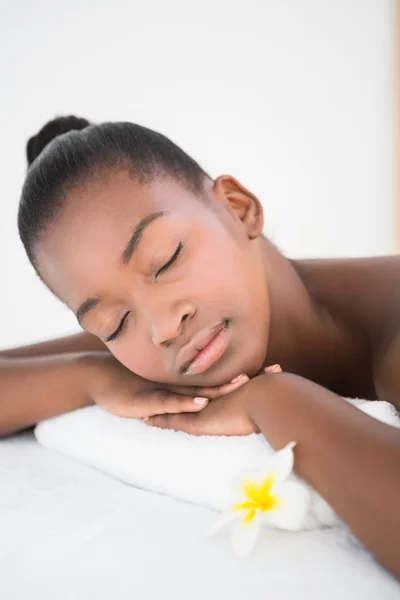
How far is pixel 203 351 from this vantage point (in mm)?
868

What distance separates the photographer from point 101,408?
1038 mm

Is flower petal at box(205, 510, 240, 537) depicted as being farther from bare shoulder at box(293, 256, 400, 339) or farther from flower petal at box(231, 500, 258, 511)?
bare shoulder at box(293, 256, 400, 339)

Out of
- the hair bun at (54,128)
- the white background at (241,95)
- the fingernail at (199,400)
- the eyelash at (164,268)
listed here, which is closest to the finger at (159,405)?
the fingernail at (199,400)

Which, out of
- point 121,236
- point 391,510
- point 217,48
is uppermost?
point 217,48

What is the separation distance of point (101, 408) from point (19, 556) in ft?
1.44

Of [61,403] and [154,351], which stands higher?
[154,351]

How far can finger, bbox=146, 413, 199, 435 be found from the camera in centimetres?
83

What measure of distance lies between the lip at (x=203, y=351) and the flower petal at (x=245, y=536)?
0.33 m

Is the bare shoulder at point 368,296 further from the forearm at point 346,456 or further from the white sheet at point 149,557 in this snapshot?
the white sheet at point 149,557

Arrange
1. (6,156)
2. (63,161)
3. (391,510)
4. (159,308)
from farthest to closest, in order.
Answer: (6,156) → (63,161) → (159,308) → (391,510)

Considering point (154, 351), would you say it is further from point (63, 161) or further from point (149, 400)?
point (63, 161)

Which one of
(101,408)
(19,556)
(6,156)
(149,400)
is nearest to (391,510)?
(19,556)

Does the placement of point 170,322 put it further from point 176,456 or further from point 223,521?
point 223,521

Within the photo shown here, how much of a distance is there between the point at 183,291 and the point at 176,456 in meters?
0.21
